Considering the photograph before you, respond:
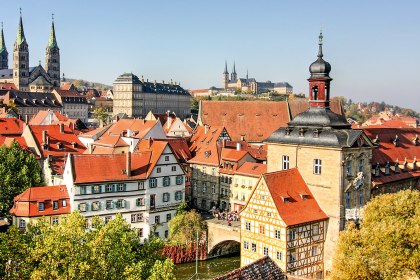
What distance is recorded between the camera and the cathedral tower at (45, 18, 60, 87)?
192 meters

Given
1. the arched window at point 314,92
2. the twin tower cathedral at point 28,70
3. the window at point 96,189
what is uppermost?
the twin tower cathedral at point 28,70

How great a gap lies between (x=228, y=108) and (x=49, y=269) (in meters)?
60.7

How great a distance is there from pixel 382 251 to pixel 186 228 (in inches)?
881

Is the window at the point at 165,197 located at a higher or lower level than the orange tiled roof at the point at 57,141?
lower

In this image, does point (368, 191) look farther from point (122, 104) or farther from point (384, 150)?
point (122, 104)

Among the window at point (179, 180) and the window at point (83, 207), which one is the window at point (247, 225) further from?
the window at point (83, 207)

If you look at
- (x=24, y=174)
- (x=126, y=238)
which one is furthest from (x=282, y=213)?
(x=24, y=174)

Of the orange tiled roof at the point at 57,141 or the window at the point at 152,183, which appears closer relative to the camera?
the window at the point at 152,183

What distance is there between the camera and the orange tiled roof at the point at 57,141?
213ft

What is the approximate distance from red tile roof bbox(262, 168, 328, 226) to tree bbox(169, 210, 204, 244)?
12.0 m

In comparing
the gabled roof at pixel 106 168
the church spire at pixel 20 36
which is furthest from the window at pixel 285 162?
the church spire at pixel 20 36

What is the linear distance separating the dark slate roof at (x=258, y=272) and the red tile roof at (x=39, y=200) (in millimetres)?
26843

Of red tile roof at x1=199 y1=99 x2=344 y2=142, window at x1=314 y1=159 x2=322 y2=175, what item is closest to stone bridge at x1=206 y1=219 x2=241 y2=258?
window at x1=314 y1=159 x2=322 y2=175

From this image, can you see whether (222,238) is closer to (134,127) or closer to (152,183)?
(152,183)
